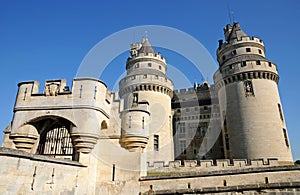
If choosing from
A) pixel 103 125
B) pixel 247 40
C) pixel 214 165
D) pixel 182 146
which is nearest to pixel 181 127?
pixel 182 146

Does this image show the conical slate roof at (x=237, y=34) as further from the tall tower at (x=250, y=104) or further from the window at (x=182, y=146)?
the window at (x=182, y=146)

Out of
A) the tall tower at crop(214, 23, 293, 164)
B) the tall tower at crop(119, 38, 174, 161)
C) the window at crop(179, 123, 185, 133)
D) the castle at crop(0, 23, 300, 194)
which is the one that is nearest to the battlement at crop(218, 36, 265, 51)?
the tall tower at crop(214, 23, 293, 164)

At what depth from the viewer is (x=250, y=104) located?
2358 cm

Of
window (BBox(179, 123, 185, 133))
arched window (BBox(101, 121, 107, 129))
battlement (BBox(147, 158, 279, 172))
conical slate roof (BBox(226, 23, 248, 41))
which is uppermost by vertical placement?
conical slate roof (BBox(226, 23, 248, 41))

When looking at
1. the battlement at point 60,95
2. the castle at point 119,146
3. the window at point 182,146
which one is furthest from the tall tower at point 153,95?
the battlement at point 60,95

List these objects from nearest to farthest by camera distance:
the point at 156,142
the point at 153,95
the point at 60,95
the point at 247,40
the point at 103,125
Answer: the point at 60,95, the point at 103,125, the point at 156,142, the point at 153,95, the point at 247,40

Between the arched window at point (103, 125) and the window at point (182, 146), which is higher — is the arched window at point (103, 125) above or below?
below

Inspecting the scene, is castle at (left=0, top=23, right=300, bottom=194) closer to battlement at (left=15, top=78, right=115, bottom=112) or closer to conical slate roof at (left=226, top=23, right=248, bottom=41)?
battlement at (left=15, top=78, right=115, bottom=112)

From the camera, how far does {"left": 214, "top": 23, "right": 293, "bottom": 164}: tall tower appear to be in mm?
21922

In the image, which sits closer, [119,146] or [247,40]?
[119,146]

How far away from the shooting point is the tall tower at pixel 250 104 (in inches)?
863

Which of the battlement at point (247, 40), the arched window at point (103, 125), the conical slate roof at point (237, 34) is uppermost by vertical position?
the conical slate roof at point (237, 34)

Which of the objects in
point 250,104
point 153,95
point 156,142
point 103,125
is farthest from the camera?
point 153,95

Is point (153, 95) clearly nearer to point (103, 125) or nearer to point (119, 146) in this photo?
point (103, 125)
